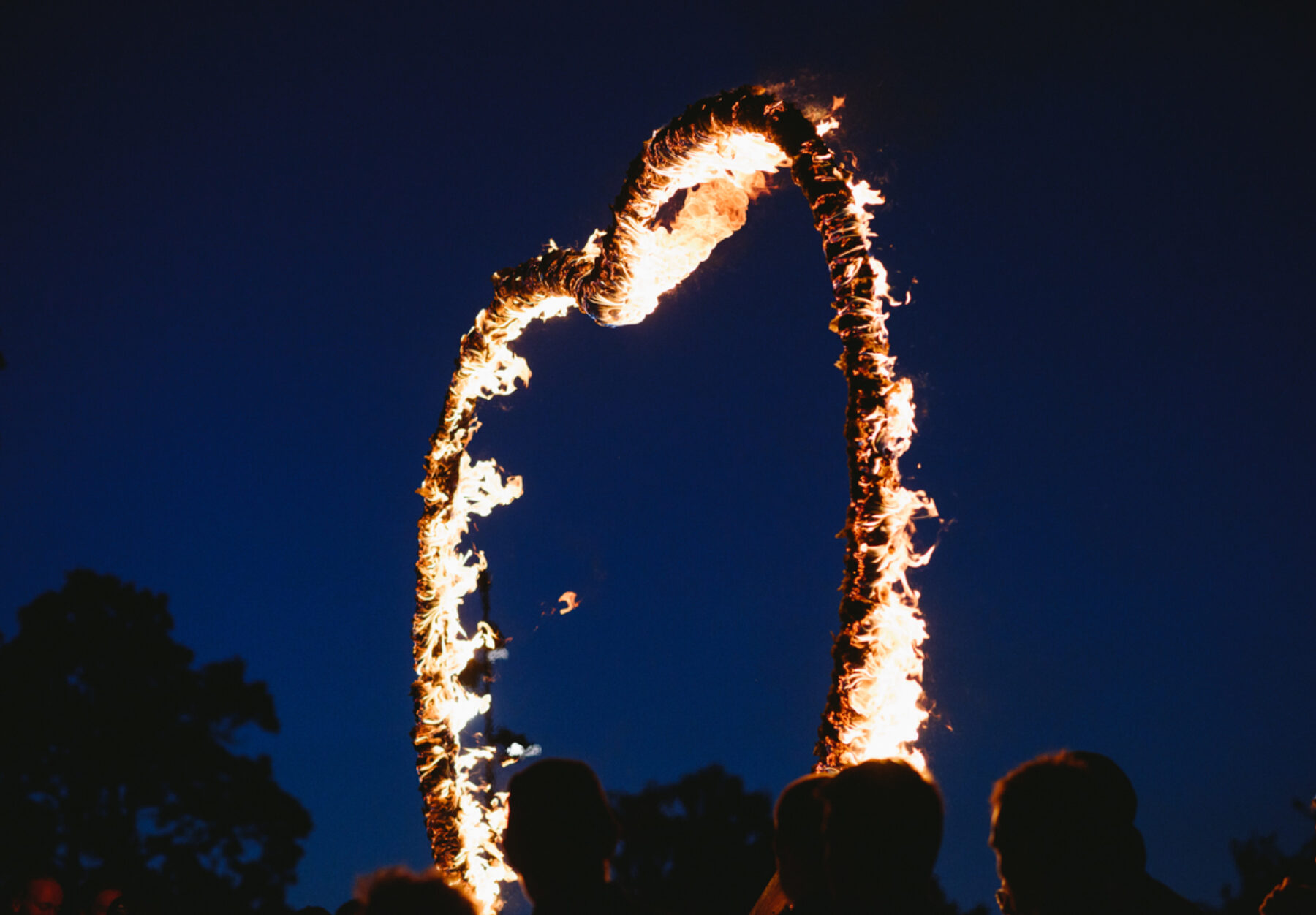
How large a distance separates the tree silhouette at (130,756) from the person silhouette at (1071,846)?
49.9 ft

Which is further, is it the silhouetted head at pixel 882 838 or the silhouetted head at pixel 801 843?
the silhouetted head at pixel 801 843

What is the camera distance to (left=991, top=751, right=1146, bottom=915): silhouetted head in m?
2.14

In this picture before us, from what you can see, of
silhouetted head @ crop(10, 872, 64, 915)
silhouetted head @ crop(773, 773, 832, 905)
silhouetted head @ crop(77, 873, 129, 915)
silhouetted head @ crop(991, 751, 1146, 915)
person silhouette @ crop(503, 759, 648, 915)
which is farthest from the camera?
silhouetted head @ crop(10, 872, 64, 915)

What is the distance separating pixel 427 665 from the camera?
5.10 metres

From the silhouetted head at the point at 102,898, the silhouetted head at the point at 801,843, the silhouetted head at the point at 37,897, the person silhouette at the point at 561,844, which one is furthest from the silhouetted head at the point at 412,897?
the silhouetted head at the point at 37,897

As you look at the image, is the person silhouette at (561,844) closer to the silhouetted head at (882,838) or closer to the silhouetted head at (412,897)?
the silhouetted head at (412,897)

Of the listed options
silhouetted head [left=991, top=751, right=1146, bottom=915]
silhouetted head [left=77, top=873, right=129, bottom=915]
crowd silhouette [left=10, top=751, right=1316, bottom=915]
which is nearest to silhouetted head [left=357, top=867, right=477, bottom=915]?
crowd silhouette [left=10, top=751, right=1316, bottom=915]

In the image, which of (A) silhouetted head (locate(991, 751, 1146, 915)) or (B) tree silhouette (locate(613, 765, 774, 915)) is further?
(B) tree silhouette (locate(613, 765, 774, 915))

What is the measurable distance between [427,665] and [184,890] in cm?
1374

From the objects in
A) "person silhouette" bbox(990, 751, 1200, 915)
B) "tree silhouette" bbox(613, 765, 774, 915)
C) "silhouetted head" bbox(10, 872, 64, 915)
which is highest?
"tree silhouette" bbox(613, 765, 774, 915)

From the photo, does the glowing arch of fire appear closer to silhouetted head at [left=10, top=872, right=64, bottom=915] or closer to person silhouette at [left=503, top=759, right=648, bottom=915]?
person silhouette at [left=503, top=759, right=648, bottom=915]

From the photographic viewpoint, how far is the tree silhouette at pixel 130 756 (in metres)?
14.5

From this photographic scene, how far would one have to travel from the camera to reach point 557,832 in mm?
2047

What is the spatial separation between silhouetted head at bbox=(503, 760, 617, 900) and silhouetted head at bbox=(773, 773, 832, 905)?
0.50 meters
